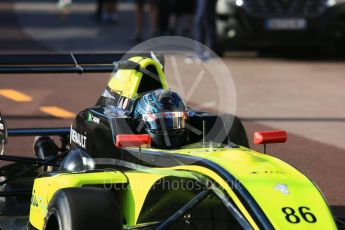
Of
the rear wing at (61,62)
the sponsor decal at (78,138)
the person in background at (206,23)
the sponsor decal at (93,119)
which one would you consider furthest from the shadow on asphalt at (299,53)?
the sponsor decal at (93,119)

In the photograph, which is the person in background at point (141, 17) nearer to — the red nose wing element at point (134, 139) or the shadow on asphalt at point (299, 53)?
the shadow on asphalt at point (299, 53)

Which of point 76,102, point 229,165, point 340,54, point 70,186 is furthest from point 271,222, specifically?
point 340,54

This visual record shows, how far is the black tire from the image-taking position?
665cm

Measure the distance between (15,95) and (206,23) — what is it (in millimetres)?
4030

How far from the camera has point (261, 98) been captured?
15.3 m

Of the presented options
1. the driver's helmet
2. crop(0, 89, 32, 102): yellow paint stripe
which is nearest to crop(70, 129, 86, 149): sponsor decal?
the driver's helmet

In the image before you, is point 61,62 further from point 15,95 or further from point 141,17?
point 141,17

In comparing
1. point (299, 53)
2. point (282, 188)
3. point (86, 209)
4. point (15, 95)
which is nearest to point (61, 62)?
point (86, 209)

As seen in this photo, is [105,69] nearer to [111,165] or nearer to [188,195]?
[111,165]

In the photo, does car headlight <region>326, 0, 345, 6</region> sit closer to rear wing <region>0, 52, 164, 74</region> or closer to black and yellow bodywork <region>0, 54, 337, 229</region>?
rear wing <region>0, 52, 164, 74</region>

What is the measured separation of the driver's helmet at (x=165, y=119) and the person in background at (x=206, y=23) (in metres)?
10.0

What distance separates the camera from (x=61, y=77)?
1727cm

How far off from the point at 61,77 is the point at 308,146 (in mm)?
6351

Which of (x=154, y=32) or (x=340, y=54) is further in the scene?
(x=154, y=32)
